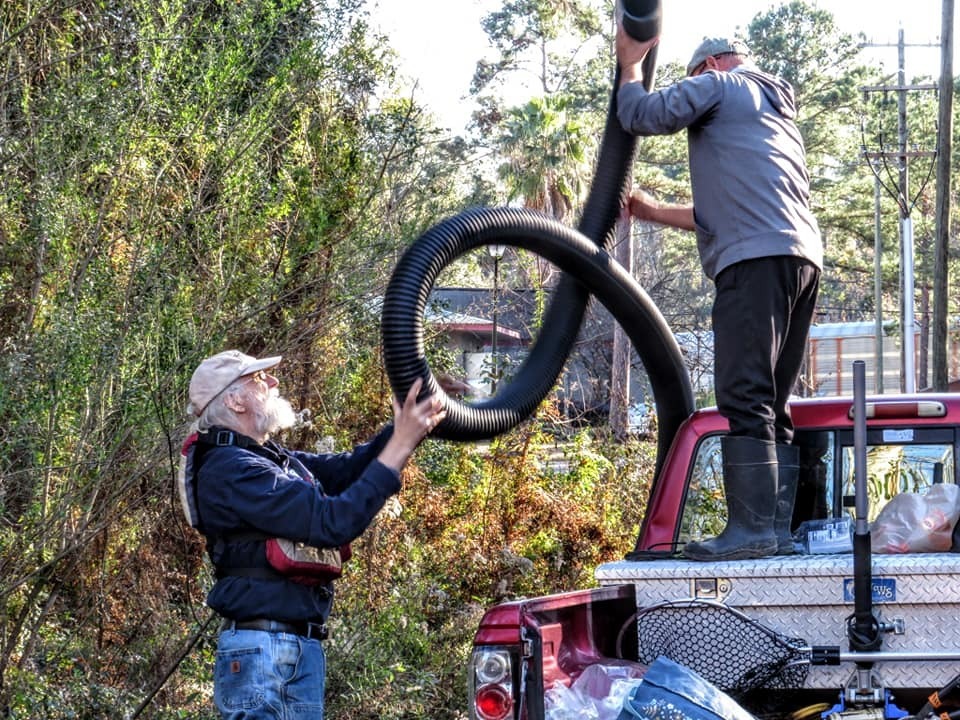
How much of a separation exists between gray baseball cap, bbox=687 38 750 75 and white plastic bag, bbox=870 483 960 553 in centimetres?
180

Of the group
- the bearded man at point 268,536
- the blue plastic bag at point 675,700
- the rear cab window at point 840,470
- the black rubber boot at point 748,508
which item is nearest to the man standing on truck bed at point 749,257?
the black rubber boot at point 748,508

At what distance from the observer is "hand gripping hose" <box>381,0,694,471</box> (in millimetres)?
4035

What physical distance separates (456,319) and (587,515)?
78.7 inches

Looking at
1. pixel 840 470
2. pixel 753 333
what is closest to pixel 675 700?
pixel 753 333

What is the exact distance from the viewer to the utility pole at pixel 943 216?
60.1 ft

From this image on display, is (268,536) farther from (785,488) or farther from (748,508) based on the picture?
(785,488)

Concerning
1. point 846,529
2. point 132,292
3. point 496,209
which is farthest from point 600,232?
point 132,292

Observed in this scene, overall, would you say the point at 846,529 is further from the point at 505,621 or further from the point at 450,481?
the point at 450,481

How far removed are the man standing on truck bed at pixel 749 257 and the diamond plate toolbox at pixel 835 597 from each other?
218 mm

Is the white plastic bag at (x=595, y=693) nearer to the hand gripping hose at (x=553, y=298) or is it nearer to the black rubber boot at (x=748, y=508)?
the black rubber boot at (x=748, y=508)

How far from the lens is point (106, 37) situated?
665 cm

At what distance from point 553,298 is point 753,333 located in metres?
1.14

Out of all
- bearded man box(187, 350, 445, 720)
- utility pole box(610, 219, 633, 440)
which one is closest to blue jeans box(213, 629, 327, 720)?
bearded man box(187, 350, 445, 720)

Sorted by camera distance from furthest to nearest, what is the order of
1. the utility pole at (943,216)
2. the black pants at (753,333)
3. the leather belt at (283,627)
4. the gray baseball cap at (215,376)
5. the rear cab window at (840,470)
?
the utility pole at (943,216) < the rear cab window at (840,470) < the black pants at (753,333) < the gray baseball cap at (215,376) < the leather belt at (283,627)
